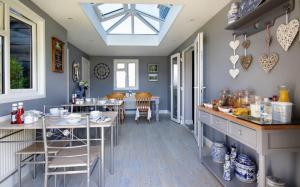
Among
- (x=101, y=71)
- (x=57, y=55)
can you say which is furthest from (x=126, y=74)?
(x=57, y=55)

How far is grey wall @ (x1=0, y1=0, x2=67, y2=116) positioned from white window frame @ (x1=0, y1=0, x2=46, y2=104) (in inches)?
3.5

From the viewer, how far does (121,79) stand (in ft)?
26.1

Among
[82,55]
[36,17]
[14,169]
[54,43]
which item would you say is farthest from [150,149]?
[82,55]

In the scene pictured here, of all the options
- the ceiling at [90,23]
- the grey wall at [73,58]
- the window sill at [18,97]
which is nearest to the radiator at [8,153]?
the window sill at [18,97]

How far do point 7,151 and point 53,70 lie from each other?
174 cm

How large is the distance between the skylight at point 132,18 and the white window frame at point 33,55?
6.96ft

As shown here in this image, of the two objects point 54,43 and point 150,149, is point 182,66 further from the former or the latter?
point 54,43

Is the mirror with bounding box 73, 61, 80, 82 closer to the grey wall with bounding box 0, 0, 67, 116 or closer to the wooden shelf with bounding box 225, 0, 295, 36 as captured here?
the grey wall with bounding box 0, 0, 67, 116

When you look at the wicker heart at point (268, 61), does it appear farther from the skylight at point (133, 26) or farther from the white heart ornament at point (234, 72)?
the skylight at point (133, 26)

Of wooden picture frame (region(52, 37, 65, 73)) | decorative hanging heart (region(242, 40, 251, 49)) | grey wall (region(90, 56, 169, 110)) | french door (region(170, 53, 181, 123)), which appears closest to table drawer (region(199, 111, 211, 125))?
decorative hanging heart (region(242, 40, 251, 49))

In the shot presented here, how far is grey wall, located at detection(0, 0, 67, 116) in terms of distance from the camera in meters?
2.96

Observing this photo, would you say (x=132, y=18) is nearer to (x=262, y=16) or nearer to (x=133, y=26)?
(x=133, y=26)

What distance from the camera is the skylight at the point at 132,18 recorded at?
5.17 meters

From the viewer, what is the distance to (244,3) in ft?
7.37
